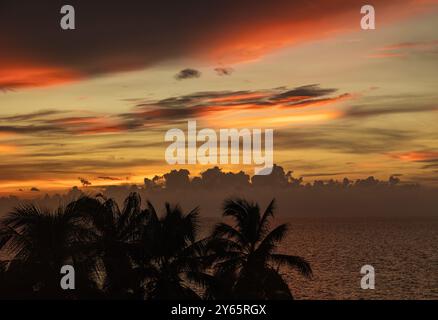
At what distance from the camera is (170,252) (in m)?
29.3

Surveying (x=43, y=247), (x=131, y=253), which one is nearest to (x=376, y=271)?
(x=131, y=253)

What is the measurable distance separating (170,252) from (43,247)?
23.7 ft

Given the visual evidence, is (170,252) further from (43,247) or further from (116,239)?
(43,247)

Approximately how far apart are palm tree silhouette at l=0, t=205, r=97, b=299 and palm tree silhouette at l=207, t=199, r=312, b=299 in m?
9.00

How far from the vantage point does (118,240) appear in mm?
30328

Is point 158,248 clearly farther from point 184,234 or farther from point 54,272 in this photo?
point 54,272

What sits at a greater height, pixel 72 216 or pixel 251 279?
pixel 72 216

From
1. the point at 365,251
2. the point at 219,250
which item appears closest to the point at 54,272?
the point at 219,250

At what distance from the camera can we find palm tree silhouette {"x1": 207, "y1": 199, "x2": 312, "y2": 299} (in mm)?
32281

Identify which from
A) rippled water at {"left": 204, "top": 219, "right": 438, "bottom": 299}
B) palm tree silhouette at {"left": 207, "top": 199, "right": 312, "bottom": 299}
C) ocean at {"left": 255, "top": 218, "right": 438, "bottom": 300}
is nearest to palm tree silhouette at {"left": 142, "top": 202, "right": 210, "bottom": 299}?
palm tree silhouette at {"left": 207, "top": 199, "right": 312, "bottom": 299}

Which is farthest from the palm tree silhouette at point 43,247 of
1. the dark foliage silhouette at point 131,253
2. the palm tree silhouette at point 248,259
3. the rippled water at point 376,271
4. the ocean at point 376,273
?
the rippled water at point 376,271

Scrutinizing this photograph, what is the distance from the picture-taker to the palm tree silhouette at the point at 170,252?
94.4ft

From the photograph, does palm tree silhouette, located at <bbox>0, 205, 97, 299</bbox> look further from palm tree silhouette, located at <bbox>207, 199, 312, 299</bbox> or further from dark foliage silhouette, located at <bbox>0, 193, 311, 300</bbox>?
palm tree silhouette, located at <bbox>207, 199, 312, 299</bbox>
